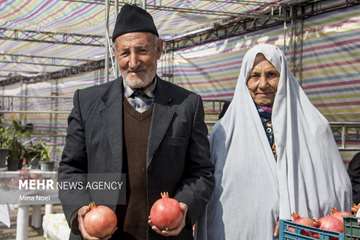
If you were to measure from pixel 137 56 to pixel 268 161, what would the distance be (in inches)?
26.4

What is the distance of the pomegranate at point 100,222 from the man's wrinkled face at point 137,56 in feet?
1.42

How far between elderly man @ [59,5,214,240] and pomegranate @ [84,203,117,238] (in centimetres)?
7

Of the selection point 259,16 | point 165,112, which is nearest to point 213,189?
point 165,112

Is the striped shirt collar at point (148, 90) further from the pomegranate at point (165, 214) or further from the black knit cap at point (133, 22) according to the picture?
the pomegranate at point (165, 214)

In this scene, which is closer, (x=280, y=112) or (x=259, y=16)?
(x=280, y=112)

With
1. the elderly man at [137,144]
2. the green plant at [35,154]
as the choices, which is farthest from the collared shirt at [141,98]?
the green plant at [35,154]

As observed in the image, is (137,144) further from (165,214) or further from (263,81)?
(263,81)

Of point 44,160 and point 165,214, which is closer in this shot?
point 165,214

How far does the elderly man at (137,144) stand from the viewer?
5.58 feet

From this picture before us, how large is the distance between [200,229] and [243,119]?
0.47 meters

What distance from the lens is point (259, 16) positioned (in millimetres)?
7301

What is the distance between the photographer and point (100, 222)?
5.14ft

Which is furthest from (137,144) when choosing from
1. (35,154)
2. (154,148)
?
(35,154)

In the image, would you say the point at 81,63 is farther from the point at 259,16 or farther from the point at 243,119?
the point at 243,119
